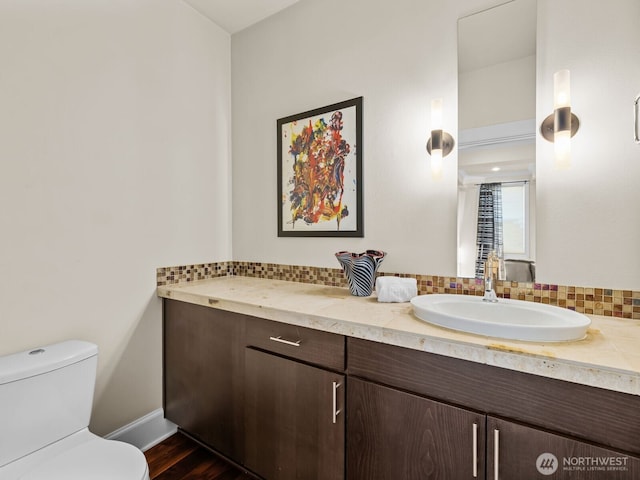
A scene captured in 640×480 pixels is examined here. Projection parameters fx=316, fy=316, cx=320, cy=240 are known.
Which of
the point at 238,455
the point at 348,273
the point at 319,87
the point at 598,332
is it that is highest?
the point at 319,87

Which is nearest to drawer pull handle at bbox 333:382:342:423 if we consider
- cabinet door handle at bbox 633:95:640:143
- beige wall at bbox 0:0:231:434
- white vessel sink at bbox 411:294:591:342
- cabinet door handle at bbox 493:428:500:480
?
white vessel sink at bbox 411:294:591:342

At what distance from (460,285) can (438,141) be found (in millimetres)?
691

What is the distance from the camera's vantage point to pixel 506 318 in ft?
4.06

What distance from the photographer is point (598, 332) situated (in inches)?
40.4

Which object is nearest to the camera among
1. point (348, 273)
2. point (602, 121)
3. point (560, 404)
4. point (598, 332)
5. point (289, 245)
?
point (560, 404)

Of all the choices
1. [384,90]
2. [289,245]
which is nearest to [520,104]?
[384,90]

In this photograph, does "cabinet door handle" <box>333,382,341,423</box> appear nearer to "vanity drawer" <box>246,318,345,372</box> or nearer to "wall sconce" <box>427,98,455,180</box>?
"vanity drawer" <box>246,318,345,372</box>

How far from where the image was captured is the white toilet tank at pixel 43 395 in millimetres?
1134

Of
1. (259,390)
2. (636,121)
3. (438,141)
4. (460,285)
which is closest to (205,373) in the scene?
(259,390)

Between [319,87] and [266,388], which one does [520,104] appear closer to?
[319,87]

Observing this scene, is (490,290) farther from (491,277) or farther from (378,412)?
(378,412)

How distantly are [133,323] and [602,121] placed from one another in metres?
2.38

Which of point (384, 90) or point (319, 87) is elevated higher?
point (319, 87)
